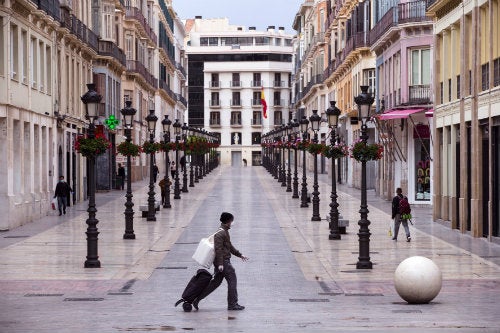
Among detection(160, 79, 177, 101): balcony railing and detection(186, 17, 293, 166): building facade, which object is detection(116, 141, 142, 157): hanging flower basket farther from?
detection(186, 17, 293, 166): building facade

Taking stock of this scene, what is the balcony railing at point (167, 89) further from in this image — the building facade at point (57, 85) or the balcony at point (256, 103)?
the balcony at point (256, 103)

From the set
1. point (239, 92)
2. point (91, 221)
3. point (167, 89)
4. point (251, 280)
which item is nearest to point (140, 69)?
point (167, 89)

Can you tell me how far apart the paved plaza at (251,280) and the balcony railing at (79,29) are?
12.4 m

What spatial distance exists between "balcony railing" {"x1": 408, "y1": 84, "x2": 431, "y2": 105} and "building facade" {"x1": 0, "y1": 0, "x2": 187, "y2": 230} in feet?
50.2

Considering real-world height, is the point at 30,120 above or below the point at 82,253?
above

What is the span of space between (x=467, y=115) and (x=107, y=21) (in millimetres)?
37648

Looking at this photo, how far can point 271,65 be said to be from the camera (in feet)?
593

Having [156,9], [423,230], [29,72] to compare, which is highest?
[156,9]

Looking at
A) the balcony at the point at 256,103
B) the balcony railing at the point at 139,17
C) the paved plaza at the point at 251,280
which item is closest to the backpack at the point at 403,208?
the paved plaza at the point at 251,280

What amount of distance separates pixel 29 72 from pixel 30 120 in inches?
78.6

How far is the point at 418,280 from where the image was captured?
19.7m

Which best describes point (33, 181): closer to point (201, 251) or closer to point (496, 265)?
point (496, 265)

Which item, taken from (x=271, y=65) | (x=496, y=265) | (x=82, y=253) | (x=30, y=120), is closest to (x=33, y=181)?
(x=30, y=120)

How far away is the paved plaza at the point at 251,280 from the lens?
58.3 feet
